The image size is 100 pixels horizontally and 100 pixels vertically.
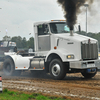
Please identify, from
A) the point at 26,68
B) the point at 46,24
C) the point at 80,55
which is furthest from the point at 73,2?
the point at 26,68

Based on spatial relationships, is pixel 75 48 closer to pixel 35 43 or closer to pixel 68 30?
pixel 68 30

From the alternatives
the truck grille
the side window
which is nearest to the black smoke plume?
the side window

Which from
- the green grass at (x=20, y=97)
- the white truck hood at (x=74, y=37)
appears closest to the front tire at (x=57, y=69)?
the white truck hood at (x=74, y=37)

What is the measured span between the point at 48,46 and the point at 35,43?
1.14m

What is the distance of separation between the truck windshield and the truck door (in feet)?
1.17

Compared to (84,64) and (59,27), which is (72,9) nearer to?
(59,27)

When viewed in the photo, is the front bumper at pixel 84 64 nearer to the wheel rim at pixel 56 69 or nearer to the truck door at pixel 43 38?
the wheel rim at pixel 56 69

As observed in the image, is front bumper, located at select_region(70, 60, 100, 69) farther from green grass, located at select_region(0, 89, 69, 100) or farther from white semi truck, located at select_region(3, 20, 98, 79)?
green grass, located at select_region(0, 89, 69, 100)

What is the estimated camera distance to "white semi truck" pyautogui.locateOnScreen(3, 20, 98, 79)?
13398mm

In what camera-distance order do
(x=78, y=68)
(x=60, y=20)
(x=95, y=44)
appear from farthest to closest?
(x=60, y=20) < (x=95, y=44) < (x=78, y=68)

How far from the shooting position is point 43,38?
15.1m

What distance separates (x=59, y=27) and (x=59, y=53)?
1.92 meters

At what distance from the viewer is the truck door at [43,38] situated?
14.8 meters

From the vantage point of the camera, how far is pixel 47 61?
1450 cm
